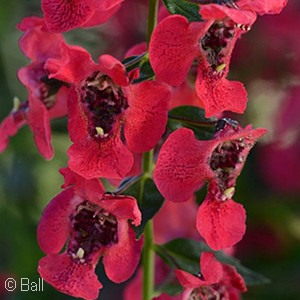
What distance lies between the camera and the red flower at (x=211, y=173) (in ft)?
2.73

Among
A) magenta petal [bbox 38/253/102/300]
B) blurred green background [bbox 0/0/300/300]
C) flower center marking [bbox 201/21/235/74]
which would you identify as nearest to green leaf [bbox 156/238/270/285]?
magenta petal [bbox 38/253/102/300]

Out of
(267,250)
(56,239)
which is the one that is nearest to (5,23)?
(267,250)

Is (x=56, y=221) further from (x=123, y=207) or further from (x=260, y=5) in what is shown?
(x=260, y=5)

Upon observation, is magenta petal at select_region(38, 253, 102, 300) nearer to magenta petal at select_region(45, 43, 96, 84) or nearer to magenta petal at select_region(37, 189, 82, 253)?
magenta petal at select_region(37, 189, 82, 253)

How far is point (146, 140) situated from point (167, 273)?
38cm

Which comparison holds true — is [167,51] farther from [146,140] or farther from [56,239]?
[56,239]

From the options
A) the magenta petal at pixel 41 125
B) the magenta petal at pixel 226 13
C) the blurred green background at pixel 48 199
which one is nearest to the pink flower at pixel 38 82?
the magenta petal at pixel 41 125

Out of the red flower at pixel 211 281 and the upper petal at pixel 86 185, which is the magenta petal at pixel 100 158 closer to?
the upper petal at pixel 86 185

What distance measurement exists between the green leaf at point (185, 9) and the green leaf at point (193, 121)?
0.11 metres

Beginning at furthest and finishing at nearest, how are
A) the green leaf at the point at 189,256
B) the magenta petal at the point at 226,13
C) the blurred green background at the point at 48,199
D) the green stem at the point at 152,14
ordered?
the blurred green background at the point at 48,199 → the green leaf at the point at 189,256 → the green stem at the point at 152,14 → the magenta petal at the point at 226,13

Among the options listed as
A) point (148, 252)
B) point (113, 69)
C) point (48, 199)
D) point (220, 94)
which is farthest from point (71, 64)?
point (48, 199)

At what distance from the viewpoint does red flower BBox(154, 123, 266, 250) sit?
2.73 feet

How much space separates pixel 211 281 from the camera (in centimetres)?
90

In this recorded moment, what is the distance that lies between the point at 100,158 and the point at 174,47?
0.13 meters
